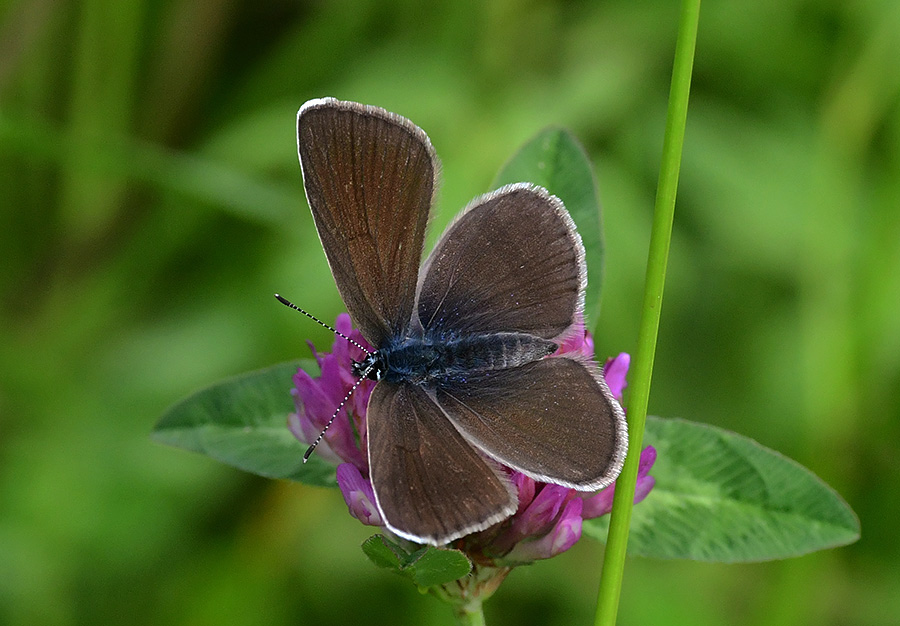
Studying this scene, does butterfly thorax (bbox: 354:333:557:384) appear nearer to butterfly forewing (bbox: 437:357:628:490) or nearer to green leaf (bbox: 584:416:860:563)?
butterfly forewing (bbox: 437:357:628:490)

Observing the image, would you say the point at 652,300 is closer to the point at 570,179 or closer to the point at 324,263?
the point at 570,179

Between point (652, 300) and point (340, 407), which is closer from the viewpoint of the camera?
point (652, 300)

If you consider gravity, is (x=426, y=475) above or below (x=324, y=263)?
above

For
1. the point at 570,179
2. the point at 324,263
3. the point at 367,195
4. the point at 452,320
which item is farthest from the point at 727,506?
the point at 324,263

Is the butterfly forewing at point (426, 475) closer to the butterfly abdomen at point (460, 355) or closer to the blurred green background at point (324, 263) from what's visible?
the butterfly abdomen at point (460, 355)

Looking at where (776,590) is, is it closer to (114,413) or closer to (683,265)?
(683,265)

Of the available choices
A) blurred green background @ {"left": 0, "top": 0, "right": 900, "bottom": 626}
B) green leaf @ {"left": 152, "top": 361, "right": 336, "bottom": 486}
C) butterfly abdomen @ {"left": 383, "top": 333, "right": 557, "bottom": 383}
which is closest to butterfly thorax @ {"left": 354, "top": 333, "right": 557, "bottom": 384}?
butterfly abdomen @ {"left": 383, "top": 333, "right": 557, "bottom": 383}

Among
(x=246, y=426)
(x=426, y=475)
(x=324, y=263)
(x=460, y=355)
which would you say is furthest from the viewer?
(x=324, y=263)
